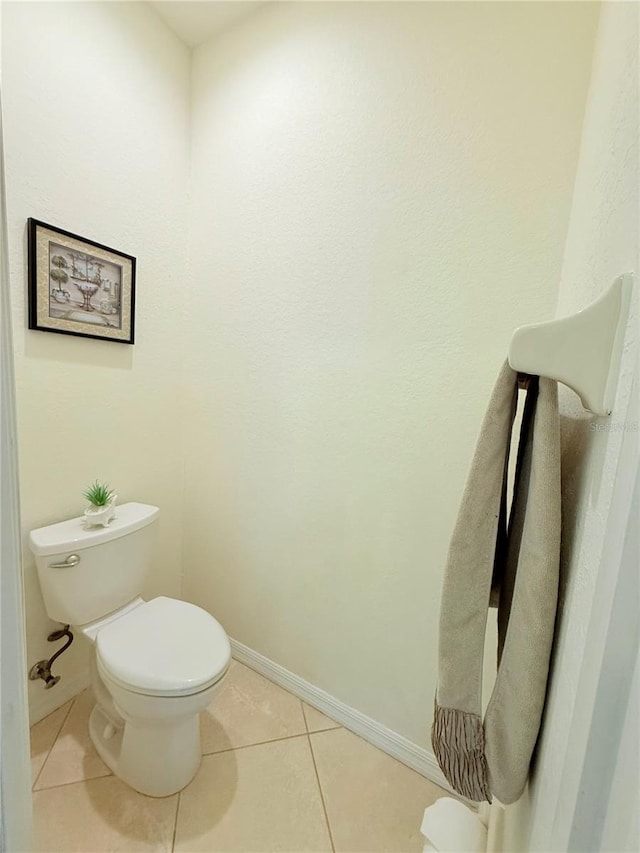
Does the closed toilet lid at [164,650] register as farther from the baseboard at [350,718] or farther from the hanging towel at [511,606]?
the hanging towel at [511,606]

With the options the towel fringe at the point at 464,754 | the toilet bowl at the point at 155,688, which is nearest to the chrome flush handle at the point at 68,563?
the toilet bowl at the point at 155,688

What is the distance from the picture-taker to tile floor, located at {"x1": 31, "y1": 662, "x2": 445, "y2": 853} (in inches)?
37.9

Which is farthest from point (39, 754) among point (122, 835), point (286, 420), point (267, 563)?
point (286, 420)

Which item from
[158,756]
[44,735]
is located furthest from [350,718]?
[44,735]

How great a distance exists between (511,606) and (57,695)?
163 cm

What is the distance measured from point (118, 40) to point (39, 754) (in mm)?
2413

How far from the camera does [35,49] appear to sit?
103 centimetres

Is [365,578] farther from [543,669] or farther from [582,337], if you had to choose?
[582,337]

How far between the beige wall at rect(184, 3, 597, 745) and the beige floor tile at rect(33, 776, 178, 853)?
1.86ft

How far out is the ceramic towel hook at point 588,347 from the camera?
36cm

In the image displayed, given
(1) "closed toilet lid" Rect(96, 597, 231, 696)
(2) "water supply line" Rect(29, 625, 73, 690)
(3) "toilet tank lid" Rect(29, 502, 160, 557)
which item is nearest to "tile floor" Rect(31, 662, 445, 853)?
(2) "water supply line" Rect(29, 625, 73, 690)

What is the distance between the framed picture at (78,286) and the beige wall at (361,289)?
28 centimetres

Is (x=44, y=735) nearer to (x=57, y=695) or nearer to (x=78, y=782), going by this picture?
(x=57, y=695)

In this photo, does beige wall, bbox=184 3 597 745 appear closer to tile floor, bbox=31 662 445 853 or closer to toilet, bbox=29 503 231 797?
tile floor, bbox=31 662 445 853
